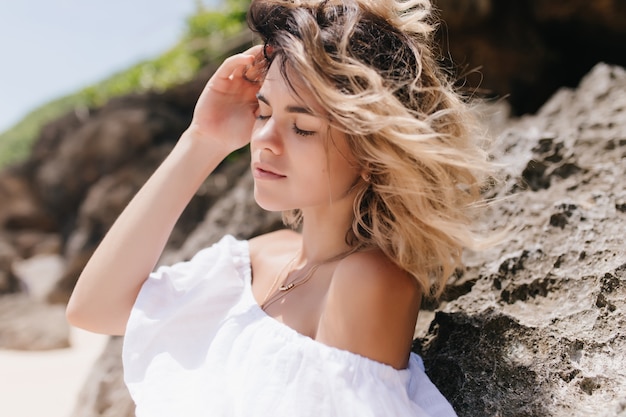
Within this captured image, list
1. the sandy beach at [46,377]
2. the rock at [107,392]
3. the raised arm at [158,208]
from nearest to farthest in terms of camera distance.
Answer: the raised arm at [158,208], the rock at [107,392], the sandy beach at [46,377]

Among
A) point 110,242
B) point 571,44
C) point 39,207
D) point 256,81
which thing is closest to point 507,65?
point 571,44

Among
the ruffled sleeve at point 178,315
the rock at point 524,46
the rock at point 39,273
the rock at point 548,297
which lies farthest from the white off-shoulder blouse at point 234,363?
the rock at point 39,273

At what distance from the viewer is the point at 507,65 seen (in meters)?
6.29

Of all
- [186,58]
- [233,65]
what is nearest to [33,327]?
[233,65]

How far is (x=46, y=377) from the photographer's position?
15.1 ft

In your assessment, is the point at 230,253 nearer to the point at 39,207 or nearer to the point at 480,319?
the point at 480,319

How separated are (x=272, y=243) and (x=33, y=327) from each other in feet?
13.6

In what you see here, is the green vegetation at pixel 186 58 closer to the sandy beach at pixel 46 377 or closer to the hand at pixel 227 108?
the sandy beach at pixel 46 377

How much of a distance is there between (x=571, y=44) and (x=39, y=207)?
717 cm

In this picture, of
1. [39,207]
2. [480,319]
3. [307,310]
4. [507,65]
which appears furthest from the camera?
[39,207]

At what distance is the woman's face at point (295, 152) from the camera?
157cm

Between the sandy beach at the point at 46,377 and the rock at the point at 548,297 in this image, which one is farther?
the sandy beach at the point at 46,377

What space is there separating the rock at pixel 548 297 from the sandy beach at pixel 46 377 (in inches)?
114

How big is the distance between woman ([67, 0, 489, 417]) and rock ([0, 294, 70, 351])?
365 centimetres
